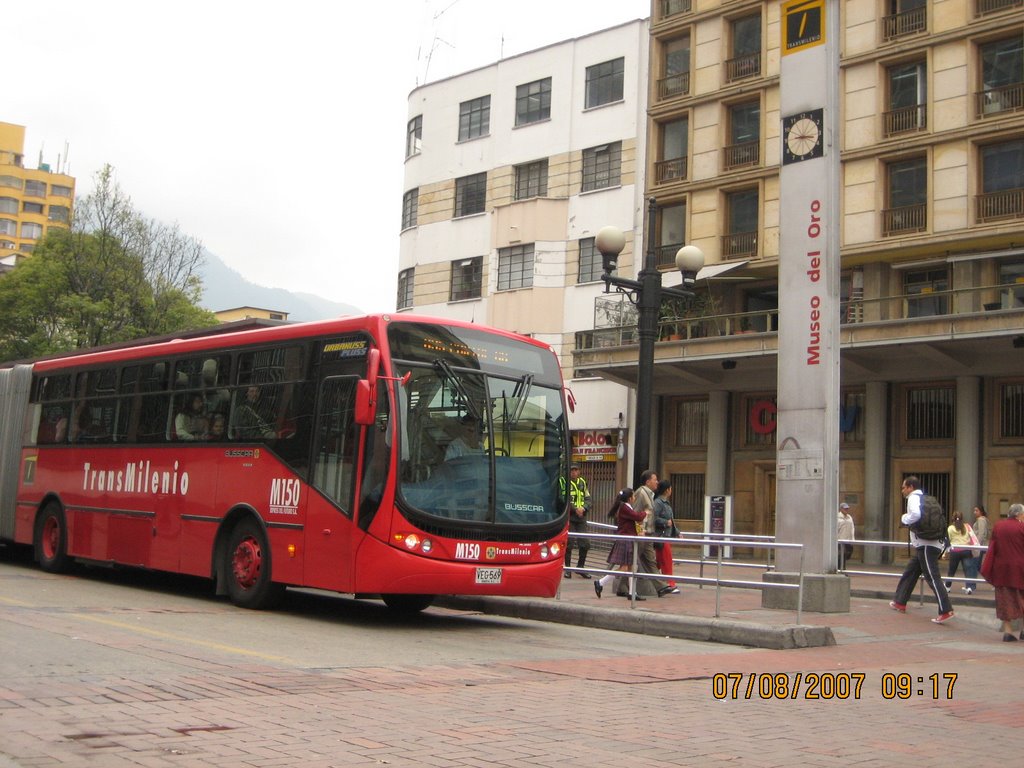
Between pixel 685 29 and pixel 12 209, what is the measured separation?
9094 centimetres

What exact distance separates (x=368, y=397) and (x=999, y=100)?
2458 centimetres

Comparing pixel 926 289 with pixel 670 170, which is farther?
pixel 670 170

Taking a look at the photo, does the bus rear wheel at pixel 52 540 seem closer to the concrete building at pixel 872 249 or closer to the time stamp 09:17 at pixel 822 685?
the time stamp 09:17 at pixel 822 685

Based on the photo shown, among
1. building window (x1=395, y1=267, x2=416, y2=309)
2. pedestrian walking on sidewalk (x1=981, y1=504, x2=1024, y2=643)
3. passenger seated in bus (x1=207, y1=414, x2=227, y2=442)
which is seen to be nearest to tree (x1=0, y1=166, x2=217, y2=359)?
building window (x1=395, y1=267, x2=416, y2=309)

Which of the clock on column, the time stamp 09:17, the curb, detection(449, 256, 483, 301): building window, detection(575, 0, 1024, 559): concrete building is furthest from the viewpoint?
detection(449, 256, 483, 301): building window

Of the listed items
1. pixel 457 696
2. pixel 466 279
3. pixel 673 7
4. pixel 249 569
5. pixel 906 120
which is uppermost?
pixel 673 7

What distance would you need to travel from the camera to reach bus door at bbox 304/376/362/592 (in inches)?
469

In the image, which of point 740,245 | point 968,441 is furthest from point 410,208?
point 968,441

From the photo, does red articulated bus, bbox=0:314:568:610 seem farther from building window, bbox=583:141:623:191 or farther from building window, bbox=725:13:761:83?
building window, bbox=583:141:623:191

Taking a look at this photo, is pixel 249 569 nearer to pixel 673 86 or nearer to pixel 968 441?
pixel 968 441

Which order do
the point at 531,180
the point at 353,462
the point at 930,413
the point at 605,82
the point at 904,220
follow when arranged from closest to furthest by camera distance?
the point at 353,462 → the point at 930,413 → the point at 904,220 → the point at 605,82 → the point at 531,180

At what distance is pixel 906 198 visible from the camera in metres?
31.6

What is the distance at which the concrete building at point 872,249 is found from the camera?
29.2 metres

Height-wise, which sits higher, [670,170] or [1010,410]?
[670,170]
